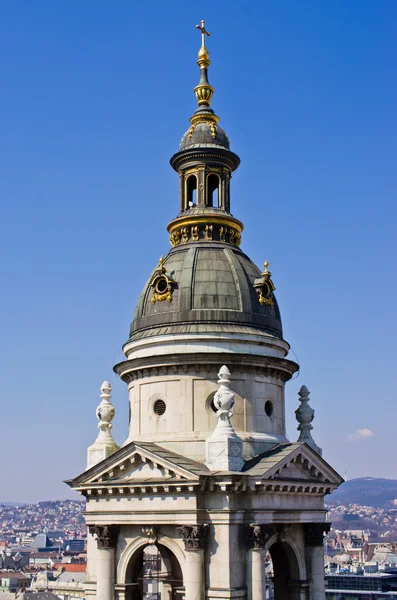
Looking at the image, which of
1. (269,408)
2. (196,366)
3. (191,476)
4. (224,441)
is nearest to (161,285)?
(196,366)

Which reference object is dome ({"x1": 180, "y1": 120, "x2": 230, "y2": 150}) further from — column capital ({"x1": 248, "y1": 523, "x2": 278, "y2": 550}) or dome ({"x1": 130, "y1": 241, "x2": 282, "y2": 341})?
column capital ({"x1": 248, "y1": 523, "x2": 278, "y2": 550})

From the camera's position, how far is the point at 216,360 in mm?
42812

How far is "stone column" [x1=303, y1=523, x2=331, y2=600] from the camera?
1738 inches

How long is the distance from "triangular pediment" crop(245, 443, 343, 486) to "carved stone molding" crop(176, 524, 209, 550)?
3.11 m

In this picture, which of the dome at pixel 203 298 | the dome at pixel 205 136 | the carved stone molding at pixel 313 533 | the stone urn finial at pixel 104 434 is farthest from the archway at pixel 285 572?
the dome at pixel 205 136

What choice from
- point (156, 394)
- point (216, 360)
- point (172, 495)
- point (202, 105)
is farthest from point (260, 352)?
point (202, 105)

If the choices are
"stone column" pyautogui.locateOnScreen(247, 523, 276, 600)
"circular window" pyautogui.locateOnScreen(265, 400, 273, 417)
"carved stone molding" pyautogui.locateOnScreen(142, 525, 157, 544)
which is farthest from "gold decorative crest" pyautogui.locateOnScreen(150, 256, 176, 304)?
"stone column" pyautogui.locateOnScreen(247, 523, 276, 600)

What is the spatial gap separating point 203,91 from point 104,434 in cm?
1904

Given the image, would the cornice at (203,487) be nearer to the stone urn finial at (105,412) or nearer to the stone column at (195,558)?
the stone column at (195,558)

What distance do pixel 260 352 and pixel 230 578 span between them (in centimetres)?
1075

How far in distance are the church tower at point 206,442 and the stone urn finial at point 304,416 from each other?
0.06 m

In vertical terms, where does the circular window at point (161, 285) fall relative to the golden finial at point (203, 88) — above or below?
below

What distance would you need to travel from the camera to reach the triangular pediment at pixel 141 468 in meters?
39.2

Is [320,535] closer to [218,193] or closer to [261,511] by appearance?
[261,511]
